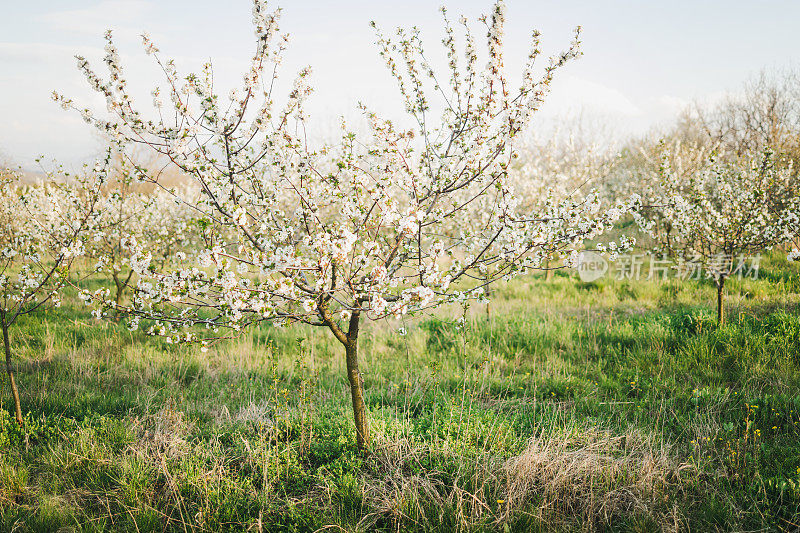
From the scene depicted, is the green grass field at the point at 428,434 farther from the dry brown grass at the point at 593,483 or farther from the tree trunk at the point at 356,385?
the tree trunk at the point at 356,385

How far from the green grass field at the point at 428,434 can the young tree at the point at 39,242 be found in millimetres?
1055

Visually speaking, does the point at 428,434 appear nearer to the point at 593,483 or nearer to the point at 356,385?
the point at 356,385

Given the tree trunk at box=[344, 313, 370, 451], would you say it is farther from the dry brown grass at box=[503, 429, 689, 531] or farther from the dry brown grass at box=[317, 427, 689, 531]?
the dry brown grass at box=[503, 429, 689, 531]

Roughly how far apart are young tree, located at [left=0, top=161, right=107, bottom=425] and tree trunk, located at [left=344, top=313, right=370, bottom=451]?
2.21 meters

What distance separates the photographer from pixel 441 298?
10.8 ft

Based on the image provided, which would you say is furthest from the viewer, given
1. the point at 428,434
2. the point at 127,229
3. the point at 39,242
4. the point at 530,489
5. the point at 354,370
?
the point at 127,229

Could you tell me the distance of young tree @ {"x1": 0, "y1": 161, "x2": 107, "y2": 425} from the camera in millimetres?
4264

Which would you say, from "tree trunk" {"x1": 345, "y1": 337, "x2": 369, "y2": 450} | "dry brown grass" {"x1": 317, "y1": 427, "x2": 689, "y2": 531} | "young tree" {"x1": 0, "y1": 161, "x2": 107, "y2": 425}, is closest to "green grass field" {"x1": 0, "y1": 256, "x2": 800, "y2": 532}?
"dry brown grass" {"x1": 317, "y1": 427, "x2": 689, "y2": 531}

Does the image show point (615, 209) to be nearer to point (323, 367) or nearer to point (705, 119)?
point (323, 367)

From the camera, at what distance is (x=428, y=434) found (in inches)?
160

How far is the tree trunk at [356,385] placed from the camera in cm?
359

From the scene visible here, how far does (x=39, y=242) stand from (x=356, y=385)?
A: 4.96 meters

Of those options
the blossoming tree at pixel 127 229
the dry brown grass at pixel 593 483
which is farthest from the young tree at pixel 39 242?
the dry brown grass at pixel 593 483

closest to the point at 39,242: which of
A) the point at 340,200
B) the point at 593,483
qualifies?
the point at 340,200
